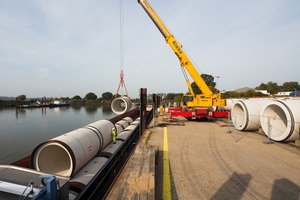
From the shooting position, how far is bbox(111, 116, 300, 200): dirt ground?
4520 millimetres

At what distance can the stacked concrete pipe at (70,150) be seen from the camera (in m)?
5.77

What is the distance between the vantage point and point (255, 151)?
25.5 feet

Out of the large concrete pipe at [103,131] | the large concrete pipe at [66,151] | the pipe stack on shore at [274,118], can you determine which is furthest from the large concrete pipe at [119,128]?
the pipe stack on shore at [274,118]

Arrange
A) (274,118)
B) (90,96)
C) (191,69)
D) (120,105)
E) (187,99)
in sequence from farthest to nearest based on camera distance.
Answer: (90,96) → (120,105) → (187,99) → (191,69) → (274,118)

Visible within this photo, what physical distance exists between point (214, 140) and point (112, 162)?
5.51m

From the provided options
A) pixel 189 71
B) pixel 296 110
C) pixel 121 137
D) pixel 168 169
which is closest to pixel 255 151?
pixel 296 110

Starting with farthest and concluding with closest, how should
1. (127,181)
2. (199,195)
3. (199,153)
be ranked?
(199,153)
(199,195)
(127,181)

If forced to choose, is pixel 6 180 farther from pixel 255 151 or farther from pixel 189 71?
pixel 189 71

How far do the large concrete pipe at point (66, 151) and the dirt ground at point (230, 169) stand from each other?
6.69 feet

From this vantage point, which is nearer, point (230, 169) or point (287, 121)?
point (230, 169)

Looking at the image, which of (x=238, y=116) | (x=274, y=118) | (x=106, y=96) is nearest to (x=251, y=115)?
(x=274, y=118)

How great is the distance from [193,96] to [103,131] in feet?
35.4

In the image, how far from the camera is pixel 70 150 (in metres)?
5.68

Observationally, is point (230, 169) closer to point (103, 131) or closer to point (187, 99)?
point (103, 131)
